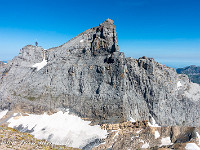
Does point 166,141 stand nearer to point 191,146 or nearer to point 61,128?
point 191,146

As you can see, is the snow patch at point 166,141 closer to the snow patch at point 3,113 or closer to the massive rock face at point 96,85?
the massive rock face at point 96,85

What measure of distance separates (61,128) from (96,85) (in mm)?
21584

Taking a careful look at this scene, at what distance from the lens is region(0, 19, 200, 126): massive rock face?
213ft

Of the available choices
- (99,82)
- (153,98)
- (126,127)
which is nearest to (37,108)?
(99,82)

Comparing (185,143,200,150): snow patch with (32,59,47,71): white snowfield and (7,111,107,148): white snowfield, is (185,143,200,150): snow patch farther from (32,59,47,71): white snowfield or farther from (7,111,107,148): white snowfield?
(32,59,47,71): white snowfield

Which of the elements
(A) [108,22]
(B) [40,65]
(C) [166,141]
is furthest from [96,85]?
(C) [166,141]

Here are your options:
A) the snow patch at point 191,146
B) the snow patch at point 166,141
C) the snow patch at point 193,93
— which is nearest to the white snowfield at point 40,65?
the snow patch at point 166,141

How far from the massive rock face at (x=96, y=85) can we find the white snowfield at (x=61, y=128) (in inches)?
152

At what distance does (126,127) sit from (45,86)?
1512 inches

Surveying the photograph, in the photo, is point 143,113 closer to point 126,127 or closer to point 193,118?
point 126,127

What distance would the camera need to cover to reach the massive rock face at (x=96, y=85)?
213 ft

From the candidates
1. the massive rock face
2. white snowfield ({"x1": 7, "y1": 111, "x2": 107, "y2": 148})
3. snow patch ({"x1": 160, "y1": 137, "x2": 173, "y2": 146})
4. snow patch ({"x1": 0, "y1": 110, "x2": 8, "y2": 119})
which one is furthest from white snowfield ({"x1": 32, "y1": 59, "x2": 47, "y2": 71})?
snow patch ({"x1": 160, "y1": 137, "x2": 173, "y2": 146})

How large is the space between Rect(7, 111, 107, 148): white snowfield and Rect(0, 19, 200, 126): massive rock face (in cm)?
386

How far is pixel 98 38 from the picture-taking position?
72812 mm
